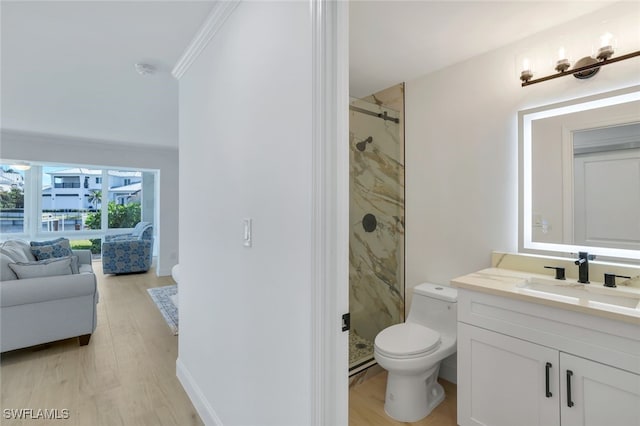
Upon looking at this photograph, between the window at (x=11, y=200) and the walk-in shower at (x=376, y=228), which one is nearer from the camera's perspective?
the walk-in shower at (x=376, y=228)

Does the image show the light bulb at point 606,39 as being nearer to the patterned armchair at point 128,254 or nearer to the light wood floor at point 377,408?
the light wood floor at point 377,408

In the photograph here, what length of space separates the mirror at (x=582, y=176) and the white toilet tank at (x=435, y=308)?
1.91ft

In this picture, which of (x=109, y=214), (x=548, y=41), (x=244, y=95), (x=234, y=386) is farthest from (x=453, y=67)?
(x=109, y=214)

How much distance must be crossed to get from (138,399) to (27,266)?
1.73 metres

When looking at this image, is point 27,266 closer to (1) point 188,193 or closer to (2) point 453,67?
(1) point 188,193

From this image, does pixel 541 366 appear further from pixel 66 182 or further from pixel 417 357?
pixel 66 182

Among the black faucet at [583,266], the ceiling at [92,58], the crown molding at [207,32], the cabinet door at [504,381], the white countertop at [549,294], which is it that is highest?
the ceiling at [92,58]

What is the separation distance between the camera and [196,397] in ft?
6.39

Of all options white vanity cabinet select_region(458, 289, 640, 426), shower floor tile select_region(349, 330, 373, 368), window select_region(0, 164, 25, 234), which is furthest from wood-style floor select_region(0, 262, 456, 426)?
window select_region(0, 164, 25, 234)

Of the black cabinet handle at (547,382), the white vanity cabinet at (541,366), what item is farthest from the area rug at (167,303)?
the black cabinet handle at (547,382)

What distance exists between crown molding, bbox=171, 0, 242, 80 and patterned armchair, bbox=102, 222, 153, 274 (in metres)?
4.44

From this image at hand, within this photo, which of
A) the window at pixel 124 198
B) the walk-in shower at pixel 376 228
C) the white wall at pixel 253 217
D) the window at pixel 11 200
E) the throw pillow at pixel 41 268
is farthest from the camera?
the window at pixel 124 198

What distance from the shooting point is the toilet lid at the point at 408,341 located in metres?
1.82

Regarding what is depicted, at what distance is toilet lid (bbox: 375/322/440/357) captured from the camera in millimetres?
1823
